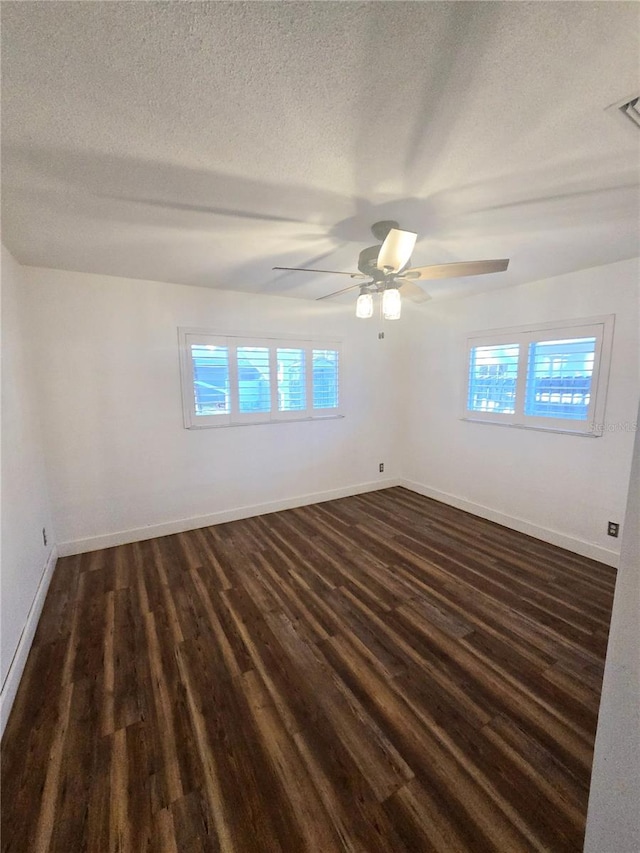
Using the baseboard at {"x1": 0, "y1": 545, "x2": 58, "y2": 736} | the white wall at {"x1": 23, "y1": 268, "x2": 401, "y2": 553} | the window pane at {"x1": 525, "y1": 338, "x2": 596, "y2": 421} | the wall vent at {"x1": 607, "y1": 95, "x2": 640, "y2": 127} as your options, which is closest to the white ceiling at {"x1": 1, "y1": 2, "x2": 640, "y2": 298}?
the wall vent at {"x1": 607, "y1": 95, "x2": 640, "y2": 127}

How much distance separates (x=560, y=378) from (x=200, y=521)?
3674 millimetres

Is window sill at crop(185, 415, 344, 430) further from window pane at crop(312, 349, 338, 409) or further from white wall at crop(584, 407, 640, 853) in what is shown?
white wall at crop(584, 407, 640, 853)

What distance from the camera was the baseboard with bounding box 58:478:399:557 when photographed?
114 inches

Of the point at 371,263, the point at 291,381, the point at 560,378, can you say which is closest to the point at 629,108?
the point at 371,263

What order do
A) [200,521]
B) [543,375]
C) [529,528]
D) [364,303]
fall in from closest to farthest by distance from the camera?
[364,303], [543,375], [529,528], [200,521]

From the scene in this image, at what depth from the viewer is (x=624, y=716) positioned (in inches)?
28.4

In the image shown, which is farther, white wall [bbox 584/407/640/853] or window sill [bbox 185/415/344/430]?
window sill [bbox 185/415/344/430]

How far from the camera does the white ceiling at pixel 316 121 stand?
0.84m

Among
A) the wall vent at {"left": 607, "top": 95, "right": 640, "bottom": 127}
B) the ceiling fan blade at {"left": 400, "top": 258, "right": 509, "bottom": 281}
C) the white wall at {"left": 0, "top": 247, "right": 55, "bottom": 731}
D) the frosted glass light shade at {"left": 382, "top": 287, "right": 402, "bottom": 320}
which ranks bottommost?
the white wall at {"left": 0, "top": 247, "right": 55, "bottom": 731}

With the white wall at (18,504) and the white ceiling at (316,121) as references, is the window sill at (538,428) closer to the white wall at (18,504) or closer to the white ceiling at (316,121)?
the white ceiling at (316,121)

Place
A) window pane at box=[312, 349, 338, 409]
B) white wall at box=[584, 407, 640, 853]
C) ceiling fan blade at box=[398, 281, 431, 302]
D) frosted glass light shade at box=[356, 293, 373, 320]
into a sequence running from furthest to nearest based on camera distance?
1. window pane at box=[312, 349, 338, 409]
2. ceiling fan blade at box=[398, 281, 431, 302]
3. frosted glass light shade at box=[356, 293, 373, 320]
4. white wall at box=[584, 407, 640, 853]

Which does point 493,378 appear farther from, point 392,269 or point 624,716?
point 624,716

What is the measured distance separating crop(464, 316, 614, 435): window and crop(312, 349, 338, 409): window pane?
4.95ft

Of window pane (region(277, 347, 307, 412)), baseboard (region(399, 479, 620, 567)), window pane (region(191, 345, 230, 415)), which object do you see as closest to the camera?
baseboard (region(399, 479, 620, 567))
